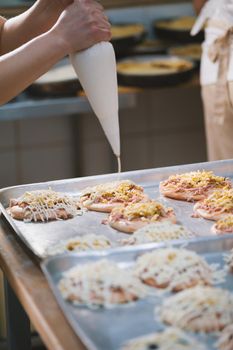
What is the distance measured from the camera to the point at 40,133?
4.90 m

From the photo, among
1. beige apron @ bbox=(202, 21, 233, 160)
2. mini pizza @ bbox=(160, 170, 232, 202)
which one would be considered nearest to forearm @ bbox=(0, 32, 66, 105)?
mini pizza @ bbox=(160, 170, 232, 202)

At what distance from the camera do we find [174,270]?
196 centimetres

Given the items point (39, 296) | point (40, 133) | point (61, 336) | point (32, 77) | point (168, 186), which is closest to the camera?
point (61, 336)

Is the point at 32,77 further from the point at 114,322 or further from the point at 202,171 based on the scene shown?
the point at 114,322

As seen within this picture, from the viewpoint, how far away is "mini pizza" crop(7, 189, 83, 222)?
247 centimetres

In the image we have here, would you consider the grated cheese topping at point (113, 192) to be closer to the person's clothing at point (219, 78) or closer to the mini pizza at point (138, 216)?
the mini pizza at point (138, 216)

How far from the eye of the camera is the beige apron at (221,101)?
12.1 ft

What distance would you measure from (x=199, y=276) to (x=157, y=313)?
197 millimetres

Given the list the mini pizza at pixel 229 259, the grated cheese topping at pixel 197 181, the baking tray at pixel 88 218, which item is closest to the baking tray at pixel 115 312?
the mini pizza at pixel 229 259

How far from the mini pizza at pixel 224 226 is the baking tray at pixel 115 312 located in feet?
0.68

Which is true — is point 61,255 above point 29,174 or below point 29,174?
above

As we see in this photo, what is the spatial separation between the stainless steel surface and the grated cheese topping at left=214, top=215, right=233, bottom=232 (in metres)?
2.07

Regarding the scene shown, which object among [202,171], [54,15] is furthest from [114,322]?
[54,15]

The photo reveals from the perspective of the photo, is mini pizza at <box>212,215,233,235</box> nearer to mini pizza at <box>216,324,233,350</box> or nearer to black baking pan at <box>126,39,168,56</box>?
mini pizza at <box>216,324,233,350</box>
